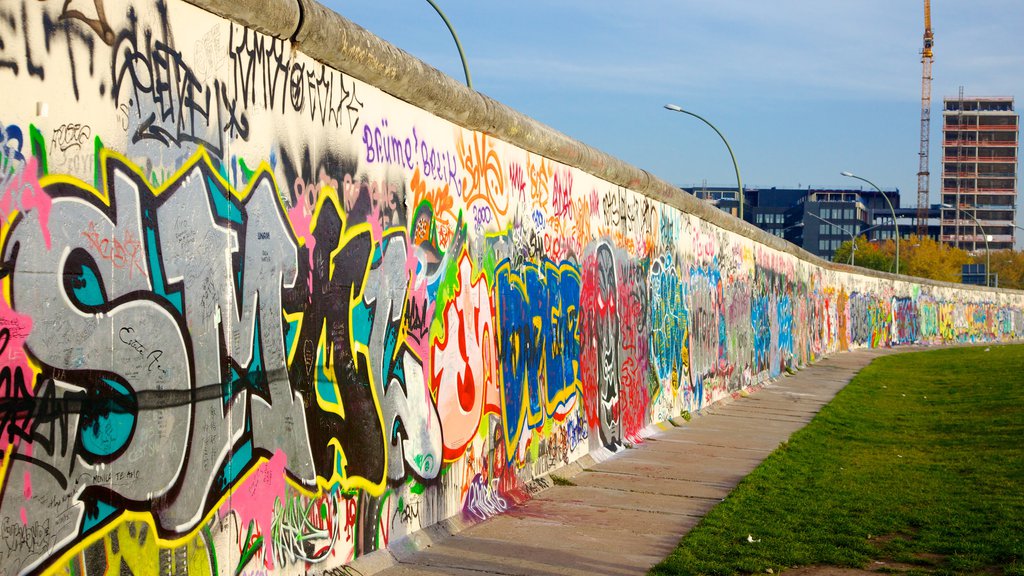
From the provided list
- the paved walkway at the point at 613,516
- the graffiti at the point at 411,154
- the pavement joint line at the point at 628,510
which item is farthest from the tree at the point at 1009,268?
the graffiti at the point at 411,154

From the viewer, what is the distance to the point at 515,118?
915cm

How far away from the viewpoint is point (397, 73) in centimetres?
691

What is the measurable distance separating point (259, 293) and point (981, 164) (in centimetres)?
21188

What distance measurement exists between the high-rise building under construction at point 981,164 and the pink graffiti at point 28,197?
206685 mm

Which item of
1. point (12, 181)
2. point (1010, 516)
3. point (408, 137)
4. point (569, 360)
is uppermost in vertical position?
point (408, 137)

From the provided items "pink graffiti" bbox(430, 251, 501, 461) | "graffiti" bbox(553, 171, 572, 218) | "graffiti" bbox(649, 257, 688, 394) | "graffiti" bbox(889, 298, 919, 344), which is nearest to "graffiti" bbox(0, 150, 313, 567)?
"pink graffiti" bbox(430, 251, 501, 461)

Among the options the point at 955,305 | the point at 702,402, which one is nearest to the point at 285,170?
the point at 702,402

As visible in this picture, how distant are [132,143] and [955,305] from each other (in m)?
53.6

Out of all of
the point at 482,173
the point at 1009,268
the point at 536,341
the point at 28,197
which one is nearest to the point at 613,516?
the point at 536,341

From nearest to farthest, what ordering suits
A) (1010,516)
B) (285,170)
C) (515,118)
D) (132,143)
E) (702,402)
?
(132,143) < (285,170) < (1010,516) < (515,118) < (702,402)

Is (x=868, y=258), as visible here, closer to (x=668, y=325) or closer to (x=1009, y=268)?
(x=1009, y=268)

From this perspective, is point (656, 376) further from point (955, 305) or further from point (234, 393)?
point (955, 305)

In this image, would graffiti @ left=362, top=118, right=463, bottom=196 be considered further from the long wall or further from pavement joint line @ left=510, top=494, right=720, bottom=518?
pavement joint line @ left=510, top=494, right=720, bottom=518

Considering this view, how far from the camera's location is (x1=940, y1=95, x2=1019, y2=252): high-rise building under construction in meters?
195
